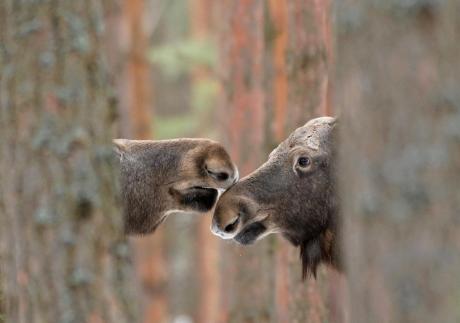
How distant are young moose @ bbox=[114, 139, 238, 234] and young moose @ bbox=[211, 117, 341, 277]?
179 millimetres

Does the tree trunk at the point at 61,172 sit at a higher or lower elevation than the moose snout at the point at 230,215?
higher

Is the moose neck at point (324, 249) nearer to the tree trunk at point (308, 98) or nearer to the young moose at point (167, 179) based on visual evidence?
the young moose at point (167, 179)

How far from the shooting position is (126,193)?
21.0 feet

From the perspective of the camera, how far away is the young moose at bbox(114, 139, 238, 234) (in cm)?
624

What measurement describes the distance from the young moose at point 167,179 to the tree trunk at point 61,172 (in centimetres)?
178

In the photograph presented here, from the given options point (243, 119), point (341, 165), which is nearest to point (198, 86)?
point (243, 119)

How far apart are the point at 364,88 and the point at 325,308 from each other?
17.2 ft

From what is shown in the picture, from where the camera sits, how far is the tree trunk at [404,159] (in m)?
2.89

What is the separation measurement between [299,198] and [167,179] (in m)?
0.92

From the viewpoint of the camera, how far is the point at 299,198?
6422 millimetres

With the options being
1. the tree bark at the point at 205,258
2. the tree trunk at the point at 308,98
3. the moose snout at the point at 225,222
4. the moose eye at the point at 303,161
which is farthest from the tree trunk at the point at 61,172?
the tree bark at the point at 205,258

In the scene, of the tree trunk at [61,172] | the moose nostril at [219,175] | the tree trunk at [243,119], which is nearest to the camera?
the tree trunk at [61,172]

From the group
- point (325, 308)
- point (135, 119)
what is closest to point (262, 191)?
point (325, 308)

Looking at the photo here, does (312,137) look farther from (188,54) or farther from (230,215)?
(188,54)
